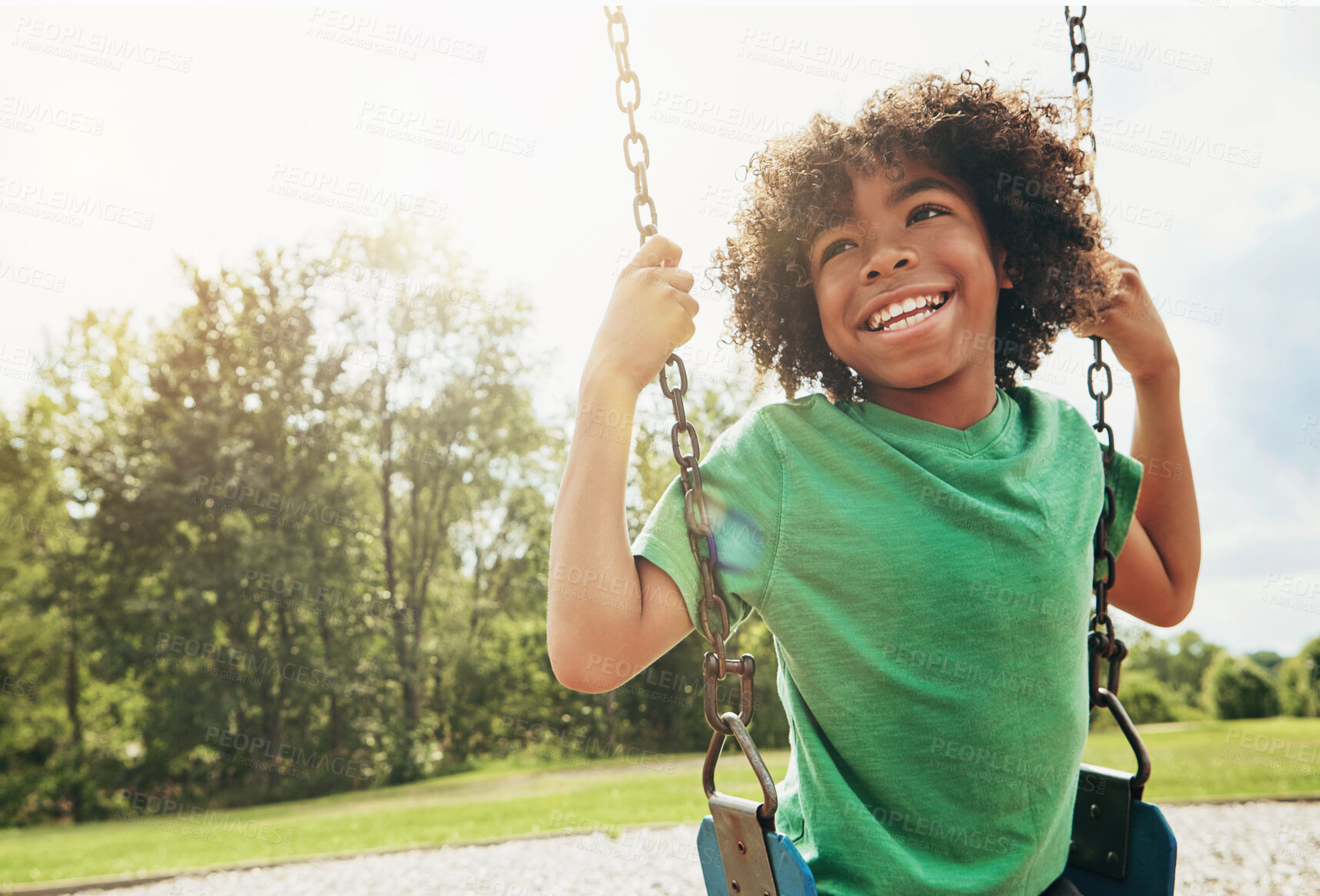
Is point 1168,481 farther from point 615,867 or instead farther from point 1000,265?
point 615,867

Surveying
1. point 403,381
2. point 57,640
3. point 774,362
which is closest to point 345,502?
point 403,381

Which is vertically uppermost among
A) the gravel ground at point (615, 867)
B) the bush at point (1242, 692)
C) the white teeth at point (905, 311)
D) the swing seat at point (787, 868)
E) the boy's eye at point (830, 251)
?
the boy's eye at point (830, 251)

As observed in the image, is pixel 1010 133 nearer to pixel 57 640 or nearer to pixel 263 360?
pixel 263 360

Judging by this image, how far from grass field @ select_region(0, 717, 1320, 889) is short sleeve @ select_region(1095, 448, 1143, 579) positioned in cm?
555

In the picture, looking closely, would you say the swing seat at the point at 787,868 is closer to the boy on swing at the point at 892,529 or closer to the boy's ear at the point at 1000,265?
the boy on swing at the point at 892,529

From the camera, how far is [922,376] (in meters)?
1.47

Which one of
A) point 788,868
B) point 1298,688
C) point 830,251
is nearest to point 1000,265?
point 830,251

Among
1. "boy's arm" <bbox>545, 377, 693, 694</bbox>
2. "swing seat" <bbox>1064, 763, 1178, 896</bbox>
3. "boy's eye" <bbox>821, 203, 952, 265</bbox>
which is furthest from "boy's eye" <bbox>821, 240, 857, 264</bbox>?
"swing seat" <bbox>1064, 763, 1178, 896</bbox>

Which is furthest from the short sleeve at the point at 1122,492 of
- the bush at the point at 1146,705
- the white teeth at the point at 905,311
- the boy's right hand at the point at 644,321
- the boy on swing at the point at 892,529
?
the bush at the point at 1146,705

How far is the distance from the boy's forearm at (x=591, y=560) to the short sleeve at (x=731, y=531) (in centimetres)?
6

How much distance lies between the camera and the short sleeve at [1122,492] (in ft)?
5.79

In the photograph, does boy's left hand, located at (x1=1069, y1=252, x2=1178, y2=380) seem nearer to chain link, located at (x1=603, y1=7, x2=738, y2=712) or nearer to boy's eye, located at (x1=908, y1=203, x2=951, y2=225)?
boy's eye, located at (x1=908, y1=203, x2=951, y2=225)

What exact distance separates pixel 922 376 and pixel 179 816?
15.5m

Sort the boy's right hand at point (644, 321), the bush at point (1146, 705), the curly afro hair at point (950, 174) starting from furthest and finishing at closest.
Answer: the bush at point (1146, 705)
the curly afro hair at point (950, 174)
the boy's right hand at point (644, 321)
